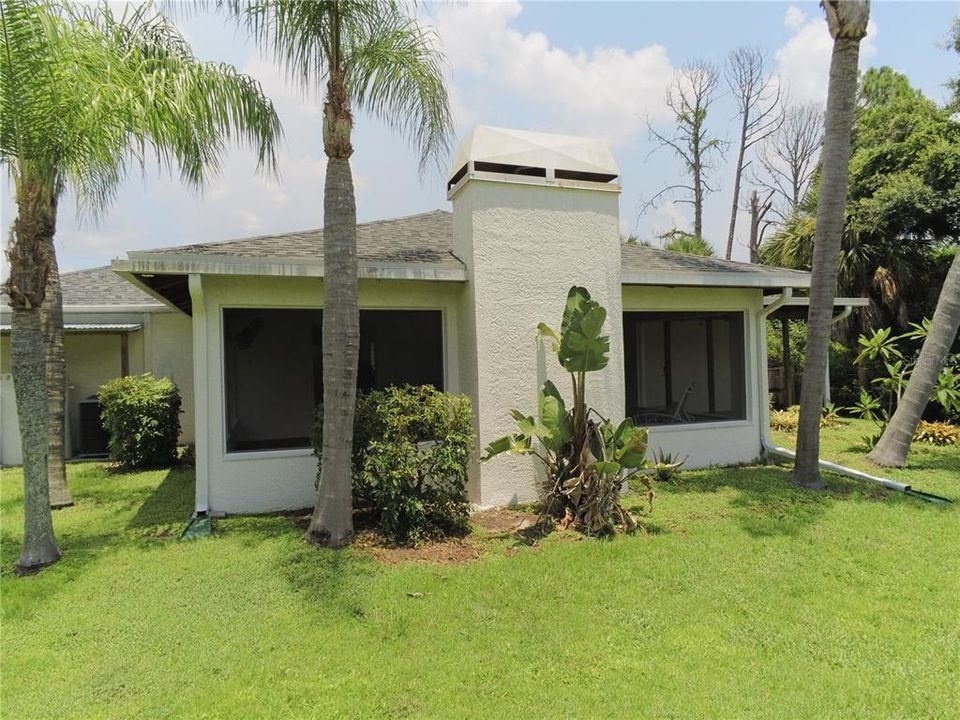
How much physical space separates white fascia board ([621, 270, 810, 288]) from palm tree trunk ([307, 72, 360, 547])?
13.7 feet

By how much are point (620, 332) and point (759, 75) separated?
26.5 m

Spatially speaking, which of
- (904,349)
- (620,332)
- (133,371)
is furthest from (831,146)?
(133,371)

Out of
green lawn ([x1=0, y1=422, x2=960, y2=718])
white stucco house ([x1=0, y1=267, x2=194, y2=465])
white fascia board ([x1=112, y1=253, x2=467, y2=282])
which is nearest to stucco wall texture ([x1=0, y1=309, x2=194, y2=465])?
white stucco house ([x1=0, y1=267, x2=194, y2=465])

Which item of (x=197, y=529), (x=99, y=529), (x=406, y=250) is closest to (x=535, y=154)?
(x=406, y=250)

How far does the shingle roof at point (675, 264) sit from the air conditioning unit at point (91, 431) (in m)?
10.9

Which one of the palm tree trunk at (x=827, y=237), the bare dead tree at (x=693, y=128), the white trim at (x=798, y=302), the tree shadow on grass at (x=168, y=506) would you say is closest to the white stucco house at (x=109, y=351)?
the tree shadow on grass at (x=168, y=506)

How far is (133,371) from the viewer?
13023 millimetres

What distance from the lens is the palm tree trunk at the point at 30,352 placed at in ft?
17.1

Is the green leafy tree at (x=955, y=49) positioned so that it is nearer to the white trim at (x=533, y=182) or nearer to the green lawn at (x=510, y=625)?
the white trim at (x=533, y=182)

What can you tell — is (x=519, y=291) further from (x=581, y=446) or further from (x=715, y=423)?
(x=715, y=423)

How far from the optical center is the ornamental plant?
6.23 metres

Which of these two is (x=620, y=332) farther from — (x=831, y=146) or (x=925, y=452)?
(x=925, y=452)

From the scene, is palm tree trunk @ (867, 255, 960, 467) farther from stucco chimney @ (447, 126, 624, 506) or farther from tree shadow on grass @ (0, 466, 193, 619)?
tree shadow on grass @ (0, 466, 193, 619)

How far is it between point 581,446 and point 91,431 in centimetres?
1058
